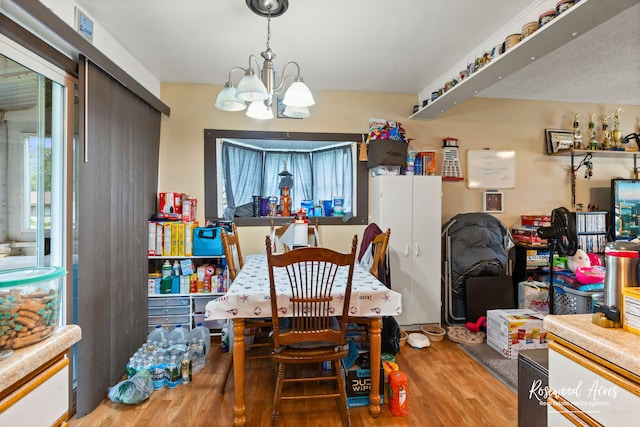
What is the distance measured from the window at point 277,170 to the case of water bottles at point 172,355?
1.13 metres

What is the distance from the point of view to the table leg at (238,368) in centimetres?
177

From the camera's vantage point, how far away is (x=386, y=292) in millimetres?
1822

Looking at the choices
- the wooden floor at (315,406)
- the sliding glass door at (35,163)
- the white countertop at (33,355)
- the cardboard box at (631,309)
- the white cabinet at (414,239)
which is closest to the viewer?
the white countertop at (33,355)

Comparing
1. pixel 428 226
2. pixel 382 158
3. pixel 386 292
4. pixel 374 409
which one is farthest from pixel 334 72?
pixel 374 409

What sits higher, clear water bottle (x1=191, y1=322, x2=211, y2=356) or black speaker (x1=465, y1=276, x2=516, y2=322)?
black speaker (x1=465, y1=276, x2=516, y2=322)

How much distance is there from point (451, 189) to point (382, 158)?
40.1 inches

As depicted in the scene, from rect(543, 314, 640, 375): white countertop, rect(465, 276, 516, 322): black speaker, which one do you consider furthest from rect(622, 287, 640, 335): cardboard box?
rect(465, 276, 516, 322): black speaker

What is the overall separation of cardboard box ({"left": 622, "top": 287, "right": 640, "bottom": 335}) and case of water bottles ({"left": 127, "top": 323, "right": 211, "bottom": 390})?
2451 mm

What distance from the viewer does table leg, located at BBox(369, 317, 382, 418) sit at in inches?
73.0

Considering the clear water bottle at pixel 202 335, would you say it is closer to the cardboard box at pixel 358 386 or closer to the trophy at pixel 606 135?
the cardboard box at pixel 358 386

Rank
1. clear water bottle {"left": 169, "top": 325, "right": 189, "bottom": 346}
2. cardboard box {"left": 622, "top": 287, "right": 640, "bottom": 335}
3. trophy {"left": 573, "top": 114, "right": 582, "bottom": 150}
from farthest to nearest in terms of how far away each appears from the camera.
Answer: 1. trophy {"left": 573, "top": 114, "right": 582, "bottom": 150}
2. clear water bottle {"left": 169, "top": 325, "right": 189, "bottom": 346}
3. cardboard box {"left": 622, "top": 287, "right": 640, "bottom": 335}

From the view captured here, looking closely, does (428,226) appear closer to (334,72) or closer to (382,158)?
(382,158)

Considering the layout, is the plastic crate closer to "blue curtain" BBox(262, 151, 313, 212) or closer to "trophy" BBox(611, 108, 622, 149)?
"trophy" BBox(611, 108, 622, 149)

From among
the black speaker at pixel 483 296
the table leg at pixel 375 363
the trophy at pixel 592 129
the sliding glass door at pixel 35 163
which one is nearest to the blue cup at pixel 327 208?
the black speaker at pixel 483 296
